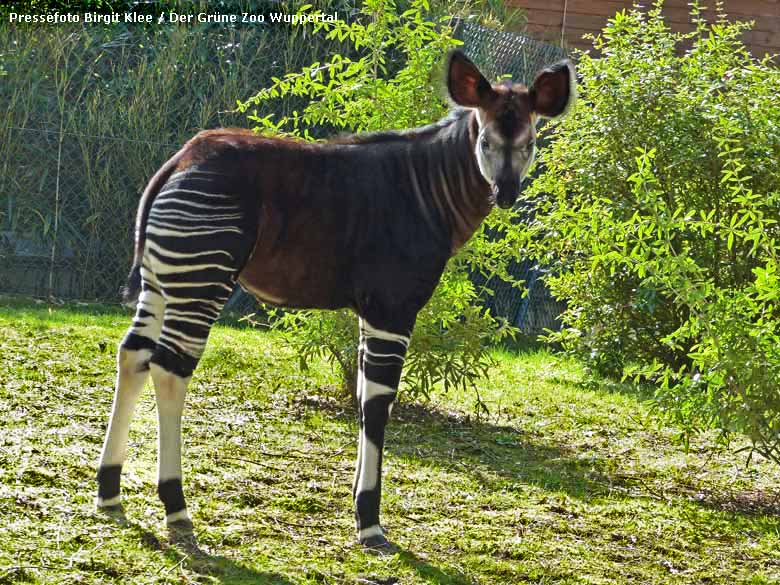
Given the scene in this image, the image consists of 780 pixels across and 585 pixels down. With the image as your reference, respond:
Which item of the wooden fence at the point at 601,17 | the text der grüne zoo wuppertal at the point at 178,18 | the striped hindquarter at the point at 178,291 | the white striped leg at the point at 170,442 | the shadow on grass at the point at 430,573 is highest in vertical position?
the wooden fence at the point at 601,17

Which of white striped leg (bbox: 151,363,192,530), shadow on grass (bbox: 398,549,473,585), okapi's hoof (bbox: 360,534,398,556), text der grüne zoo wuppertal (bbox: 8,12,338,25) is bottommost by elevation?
shadow on grass (bbox: 398,549,473,585)

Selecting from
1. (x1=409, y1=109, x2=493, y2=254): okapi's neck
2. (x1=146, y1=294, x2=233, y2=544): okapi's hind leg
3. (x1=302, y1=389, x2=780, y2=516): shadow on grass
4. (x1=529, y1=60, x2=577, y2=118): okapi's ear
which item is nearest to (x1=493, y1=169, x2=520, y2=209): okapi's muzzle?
(x1=409, y1=109, x2=493, y2=254): okapi's neck

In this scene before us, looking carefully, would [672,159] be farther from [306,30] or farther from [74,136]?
[74,136]

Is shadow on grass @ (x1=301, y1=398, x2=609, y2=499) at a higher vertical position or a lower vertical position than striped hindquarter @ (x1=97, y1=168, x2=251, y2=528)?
lower

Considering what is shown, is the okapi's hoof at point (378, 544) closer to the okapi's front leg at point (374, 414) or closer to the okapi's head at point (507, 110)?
the okapi's front leg at point (374, 414)

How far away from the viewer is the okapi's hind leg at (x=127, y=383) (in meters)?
3.98

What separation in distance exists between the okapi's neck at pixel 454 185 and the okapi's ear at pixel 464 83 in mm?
99

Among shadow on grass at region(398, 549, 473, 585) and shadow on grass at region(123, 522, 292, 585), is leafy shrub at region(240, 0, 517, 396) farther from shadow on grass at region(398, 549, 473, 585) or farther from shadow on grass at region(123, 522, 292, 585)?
shadow on grass at region(123, 522, 292, 585)

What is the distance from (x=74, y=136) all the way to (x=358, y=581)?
678 centimetres

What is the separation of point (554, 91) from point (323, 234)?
1.03 meters

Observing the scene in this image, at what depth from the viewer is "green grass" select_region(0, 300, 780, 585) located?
3779mm

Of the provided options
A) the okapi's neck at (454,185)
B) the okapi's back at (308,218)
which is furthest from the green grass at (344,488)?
the okapi's neck at (454,185)

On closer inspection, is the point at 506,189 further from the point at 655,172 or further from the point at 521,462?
the point at 655,172

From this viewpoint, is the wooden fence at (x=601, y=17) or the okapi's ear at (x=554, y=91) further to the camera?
the wooden fence at (x=601, y=17)
